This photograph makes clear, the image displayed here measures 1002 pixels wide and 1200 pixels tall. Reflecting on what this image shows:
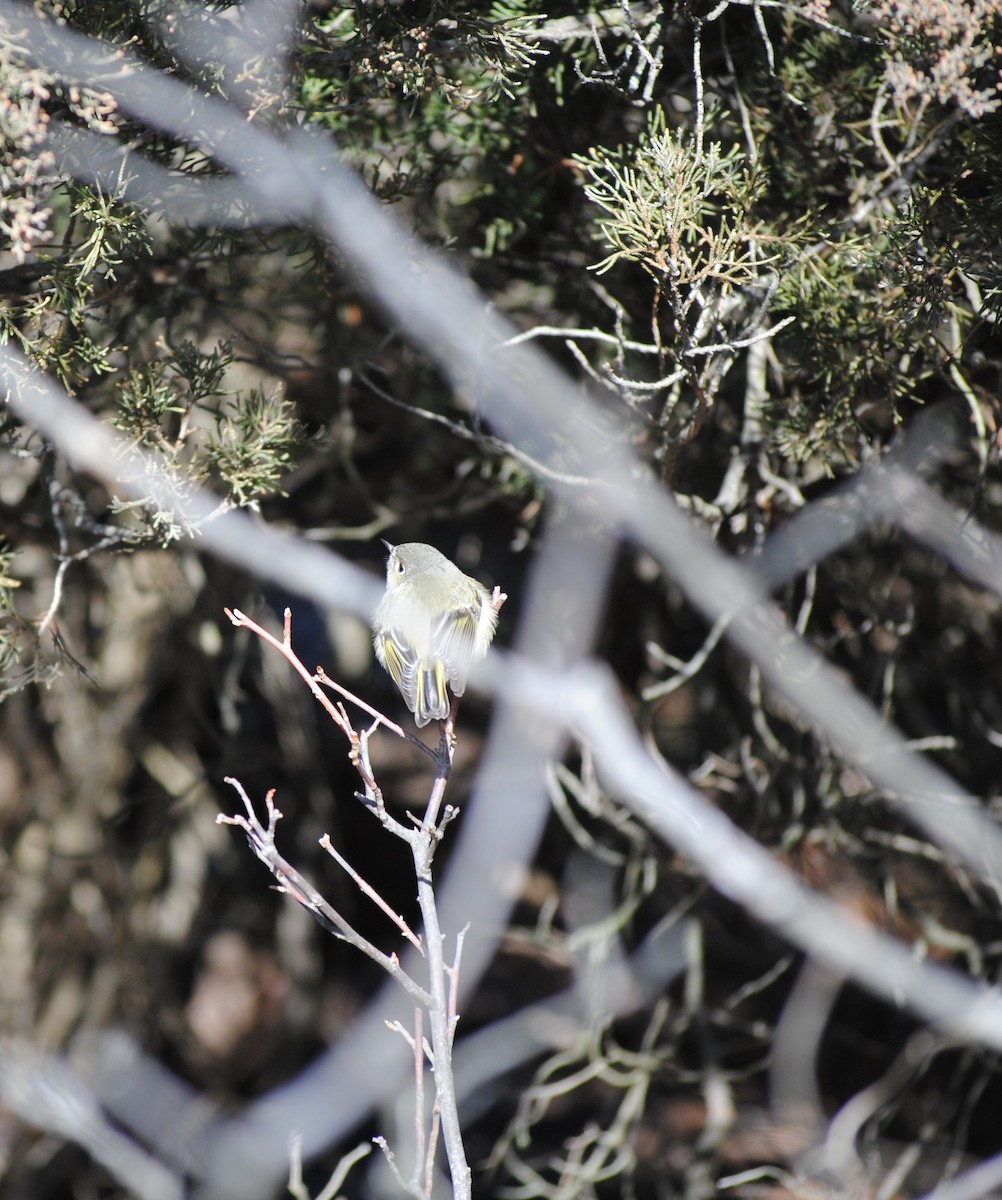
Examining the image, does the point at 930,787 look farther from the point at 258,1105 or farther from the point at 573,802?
the point at 258,1105

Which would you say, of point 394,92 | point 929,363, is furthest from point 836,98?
point 394,92

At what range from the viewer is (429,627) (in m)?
2.04

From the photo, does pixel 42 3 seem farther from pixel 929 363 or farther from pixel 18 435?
pixel 929 363

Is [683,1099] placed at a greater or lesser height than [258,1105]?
lesser

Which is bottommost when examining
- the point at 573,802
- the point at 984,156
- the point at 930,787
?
the point at 930,787

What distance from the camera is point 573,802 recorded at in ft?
10.5

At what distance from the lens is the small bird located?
1.89m

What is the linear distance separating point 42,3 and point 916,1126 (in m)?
3.28

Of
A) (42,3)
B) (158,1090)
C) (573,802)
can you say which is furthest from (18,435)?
(158,1090)

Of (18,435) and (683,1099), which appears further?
(683,1099)

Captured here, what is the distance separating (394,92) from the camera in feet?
6.20

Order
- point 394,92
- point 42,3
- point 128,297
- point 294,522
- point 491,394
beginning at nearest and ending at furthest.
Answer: point 42,3 → point 394,92 → point 128,297 → point 491,394 → point 294,522

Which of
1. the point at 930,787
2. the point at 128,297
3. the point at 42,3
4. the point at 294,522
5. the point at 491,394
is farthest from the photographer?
the point at 294,522

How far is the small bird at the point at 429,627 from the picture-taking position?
6.21ft
